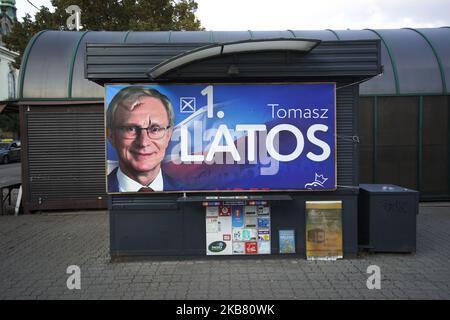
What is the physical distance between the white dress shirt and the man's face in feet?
0.29

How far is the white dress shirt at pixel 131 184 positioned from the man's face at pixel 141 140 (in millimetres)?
89

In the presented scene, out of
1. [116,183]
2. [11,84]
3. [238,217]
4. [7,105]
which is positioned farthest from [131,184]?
[11,84]

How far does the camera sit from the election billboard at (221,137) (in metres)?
6.06

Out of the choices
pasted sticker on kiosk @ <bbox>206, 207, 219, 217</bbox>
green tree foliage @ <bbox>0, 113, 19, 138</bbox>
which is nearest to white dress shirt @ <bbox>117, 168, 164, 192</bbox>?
pasted sticker on kiosk @ <bbox>206, 207, 219, 217</bbox>

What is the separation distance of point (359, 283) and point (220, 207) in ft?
7.27

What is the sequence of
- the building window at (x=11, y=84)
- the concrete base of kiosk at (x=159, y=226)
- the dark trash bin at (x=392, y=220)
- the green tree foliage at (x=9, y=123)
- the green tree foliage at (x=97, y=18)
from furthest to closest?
the building window at (x=11, y=84), the green tree foliage at (x=9, y=123), the green tree foliage at (x=97, y=18), the dark trash bin at (x=392, y=220), the concrete base of kiosk at (x=159, y=226)

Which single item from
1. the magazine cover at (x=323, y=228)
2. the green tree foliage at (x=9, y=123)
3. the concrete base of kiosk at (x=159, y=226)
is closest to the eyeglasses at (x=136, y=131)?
the concrete base of kiosk at (x=159, y=226)

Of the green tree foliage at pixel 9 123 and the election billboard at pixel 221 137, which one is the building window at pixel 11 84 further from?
the election billboard at pixel 221 137

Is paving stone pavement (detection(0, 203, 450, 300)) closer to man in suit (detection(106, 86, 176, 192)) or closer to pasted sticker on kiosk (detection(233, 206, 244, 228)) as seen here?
pasted sticker on kiosk (detection(233, 206, 244, 228))

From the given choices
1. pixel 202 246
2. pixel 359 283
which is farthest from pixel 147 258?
pixel 359 283

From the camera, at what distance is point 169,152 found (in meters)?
6.11

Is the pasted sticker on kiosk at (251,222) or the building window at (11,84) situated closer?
the pasted sticker on kiosk at (251,222)

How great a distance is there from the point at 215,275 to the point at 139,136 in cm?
229

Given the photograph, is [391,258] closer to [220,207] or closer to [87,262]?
[220,207]
